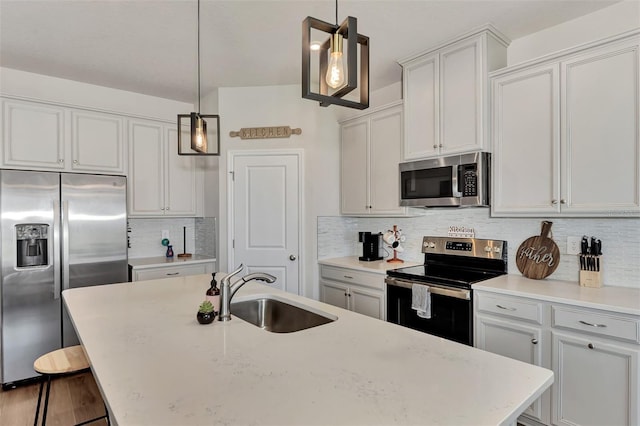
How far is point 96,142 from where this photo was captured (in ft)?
11.6

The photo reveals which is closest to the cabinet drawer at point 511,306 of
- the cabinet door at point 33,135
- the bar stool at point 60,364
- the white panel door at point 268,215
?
the white panel door at point 268,215

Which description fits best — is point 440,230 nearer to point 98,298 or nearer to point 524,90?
point 524,90

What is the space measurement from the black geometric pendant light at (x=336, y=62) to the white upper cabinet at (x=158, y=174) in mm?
3122

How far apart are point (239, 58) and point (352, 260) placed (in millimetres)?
2131

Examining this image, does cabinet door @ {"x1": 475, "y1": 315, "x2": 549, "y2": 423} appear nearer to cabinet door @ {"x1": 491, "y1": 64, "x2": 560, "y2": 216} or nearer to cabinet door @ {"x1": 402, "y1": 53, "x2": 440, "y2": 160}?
cabinet door @ {"x1": 491, "y1": 64, "x2": 560, "y2": 216}

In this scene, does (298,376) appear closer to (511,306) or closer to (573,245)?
(511,306)

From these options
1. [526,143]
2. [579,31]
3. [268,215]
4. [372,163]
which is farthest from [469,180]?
[268,215]

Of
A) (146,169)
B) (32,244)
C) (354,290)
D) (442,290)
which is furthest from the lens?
(146,169)

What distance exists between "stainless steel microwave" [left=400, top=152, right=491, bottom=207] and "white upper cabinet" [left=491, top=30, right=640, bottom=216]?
0.34 ft

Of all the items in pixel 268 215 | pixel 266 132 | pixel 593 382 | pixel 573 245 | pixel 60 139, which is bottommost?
pixel 593 382

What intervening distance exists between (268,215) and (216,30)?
5.86ft

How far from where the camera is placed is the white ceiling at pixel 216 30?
7.62ft

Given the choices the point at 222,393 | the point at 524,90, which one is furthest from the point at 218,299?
the point at 524,90

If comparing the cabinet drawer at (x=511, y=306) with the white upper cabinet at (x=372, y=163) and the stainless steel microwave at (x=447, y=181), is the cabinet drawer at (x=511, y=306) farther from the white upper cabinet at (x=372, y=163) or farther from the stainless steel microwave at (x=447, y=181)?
the white upper cabinet at (x=372, y=163)
